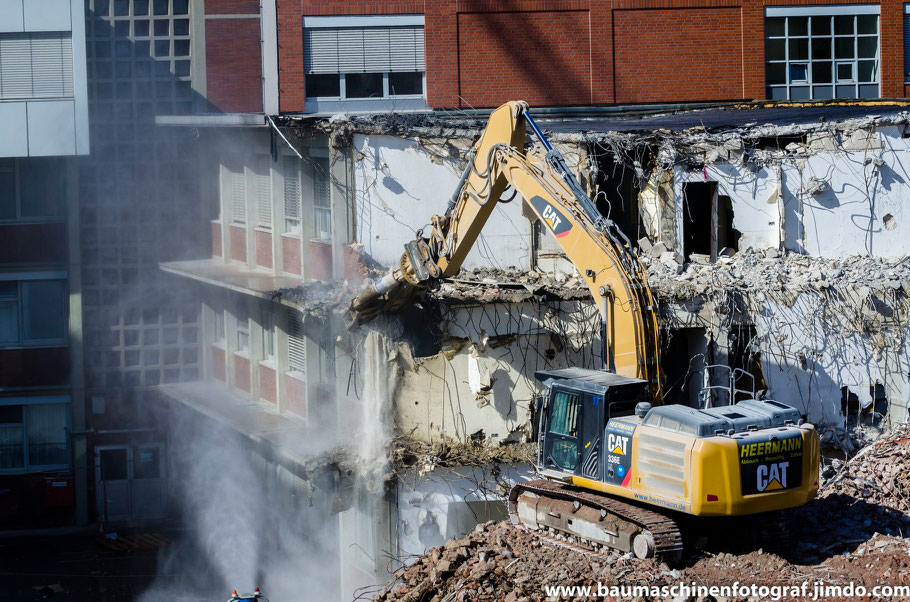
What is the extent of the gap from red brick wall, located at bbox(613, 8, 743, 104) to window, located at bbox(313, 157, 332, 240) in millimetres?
8731

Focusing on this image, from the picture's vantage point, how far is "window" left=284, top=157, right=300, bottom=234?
2147 cm

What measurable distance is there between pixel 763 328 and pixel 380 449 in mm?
6339

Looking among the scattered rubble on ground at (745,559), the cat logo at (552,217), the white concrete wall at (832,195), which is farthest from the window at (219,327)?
the cat logo at (552,217)

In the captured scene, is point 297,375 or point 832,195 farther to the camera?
point 297,375

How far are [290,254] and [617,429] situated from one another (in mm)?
11126

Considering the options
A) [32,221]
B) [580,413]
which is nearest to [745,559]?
[580,413]

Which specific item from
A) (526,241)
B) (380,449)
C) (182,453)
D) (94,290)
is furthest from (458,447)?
(94,290)

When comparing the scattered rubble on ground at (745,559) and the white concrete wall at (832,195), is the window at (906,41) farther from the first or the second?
the scattered rubble on ground at (745,559)

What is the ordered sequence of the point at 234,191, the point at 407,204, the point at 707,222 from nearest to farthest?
the point at 407,204
the point at 707,222
the point at 234,191

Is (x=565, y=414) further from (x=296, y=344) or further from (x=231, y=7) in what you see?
(x=231, y=7)

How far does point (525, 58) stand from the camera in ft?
84.3

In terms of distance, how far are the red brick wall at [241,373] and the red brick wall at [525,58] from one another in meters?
7.69

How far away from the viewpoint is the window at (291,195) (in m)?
21.5

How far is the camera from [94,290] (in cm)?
2689
